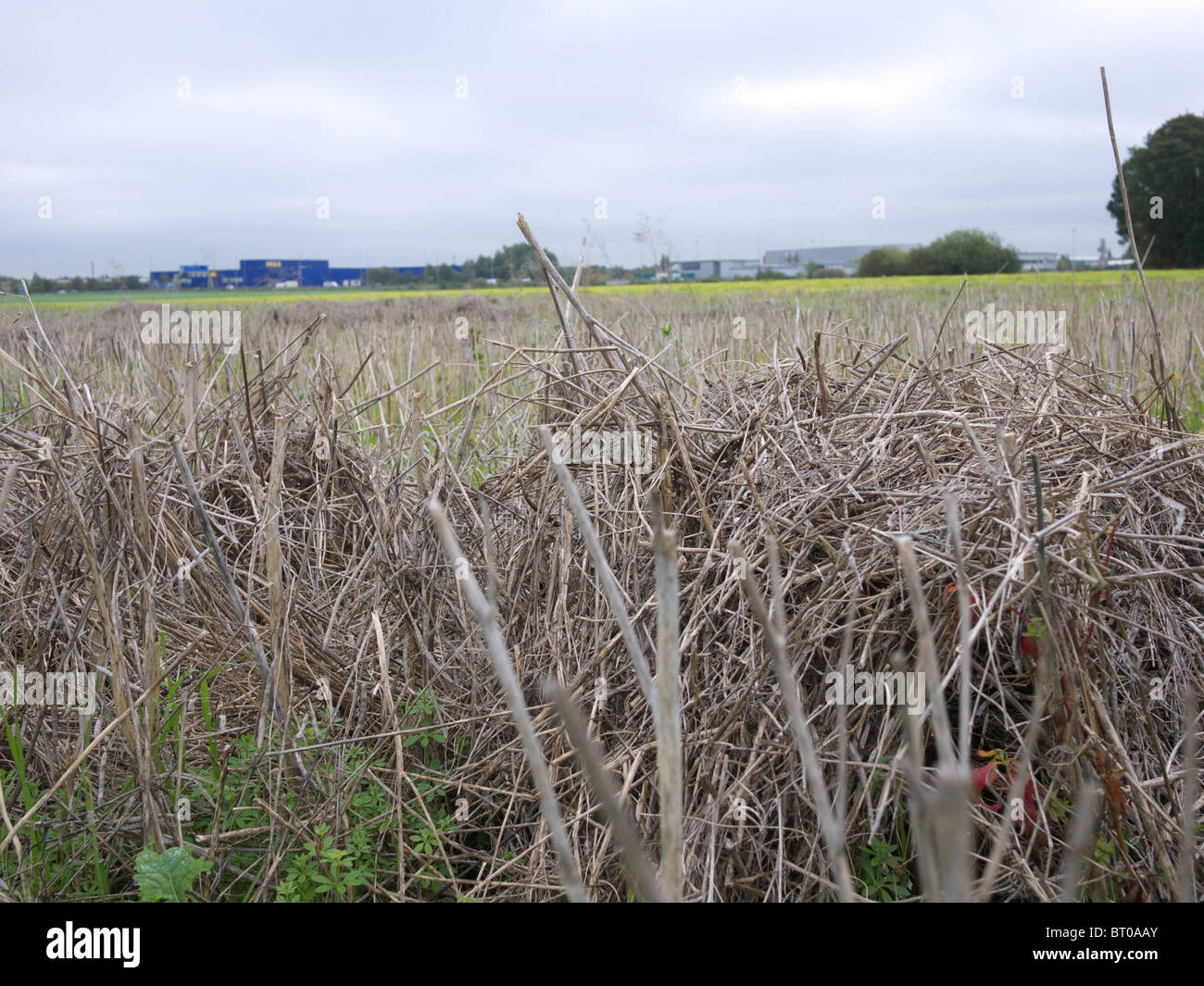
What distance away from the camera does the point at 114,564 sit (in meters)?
2.13

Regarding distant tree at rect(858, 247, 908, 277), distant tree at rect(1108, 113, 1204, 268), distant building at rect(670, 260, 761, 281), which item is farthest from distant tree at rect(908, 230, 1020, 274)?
distant building at rect(670, 260, 761, 281)

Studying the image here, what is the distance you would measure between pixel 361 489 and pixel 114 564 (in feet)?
2.94

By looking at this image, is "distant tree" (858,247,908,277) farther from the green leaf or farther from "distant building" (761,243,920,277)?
the green leaf

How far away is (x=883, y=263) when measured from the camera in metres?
42.7

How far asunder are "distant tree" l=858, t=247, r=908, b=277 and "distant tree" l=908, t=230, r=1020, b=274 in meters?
0.47

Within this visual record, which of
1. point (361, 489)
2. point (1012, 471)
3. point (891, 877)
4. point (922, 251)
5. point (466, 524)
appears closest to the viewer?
point (891, 877)

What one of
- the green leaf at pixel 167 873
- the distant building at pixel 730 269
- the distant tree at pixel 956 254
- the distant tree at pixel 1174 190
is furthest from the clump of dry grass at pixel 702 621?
the distant tree at pixel 1174 190

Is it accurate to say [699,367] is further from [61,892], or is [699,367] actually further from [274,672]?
[61,892]

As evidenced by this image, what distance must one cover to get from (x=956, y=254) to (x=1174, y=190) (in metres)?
10.4

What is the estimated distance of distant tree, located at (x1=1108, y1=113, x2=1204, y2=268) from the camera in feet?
122

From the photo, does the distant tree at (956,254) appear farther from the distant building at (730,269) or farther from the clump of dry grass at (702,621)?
the clump of dry grass at (702,621)

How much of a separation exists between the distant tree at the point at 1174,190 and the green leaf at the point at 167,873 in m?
44.0

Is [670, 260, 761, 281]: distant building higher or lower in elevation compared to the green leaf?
higher
